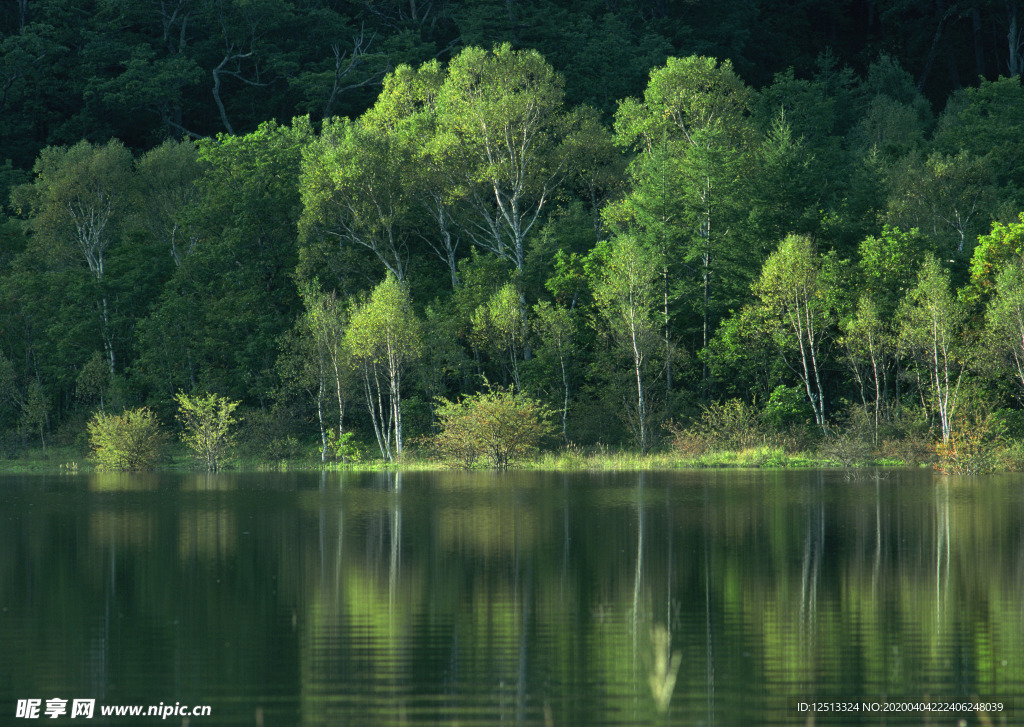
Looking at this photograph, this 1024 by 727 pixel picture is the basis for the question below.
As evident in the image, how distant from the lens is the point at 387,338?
5859 centimetres

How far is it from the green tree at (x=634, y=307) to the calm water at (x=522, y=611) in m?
25.2

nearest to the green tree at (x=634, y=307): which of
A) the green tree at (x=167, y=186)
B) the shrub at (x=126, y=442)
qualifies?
the shrub at (x=126, y=442)

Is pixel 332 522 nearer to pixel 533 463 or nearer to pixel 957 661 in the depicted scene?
pixel 957 661

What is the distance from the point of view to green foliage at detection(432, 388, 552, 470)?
55.0m

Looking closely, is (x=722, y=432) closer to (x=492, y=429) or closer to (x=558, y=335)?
(x=558, y=335)

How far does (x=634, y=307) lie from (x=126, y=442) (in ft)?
84.4

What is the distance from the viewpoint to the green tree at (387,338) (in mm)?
58562

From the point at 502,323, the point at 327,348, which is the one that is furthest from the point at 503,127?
the point at 327,348

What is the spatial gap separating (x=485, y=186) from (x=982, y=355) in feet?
91.8

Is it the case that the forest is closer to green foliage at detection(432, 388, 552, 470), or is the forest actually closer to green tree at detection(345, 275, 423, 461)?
green tree at detection(345, 275, 423, 461)

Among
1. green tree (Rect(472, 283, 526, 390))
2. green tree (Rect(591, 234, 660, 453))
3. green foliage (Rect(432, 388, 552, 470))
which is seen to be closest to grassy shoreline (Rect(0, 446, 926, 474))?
green foliage (Rect(432, 388, 552, 470))

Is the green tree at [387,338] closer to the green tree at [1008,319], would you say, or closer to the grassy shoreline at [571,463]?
the grassy shoreline at [571,463]

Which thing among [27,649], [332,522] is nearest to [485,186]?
[332,522]

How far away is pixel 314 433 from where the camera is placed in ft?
220
